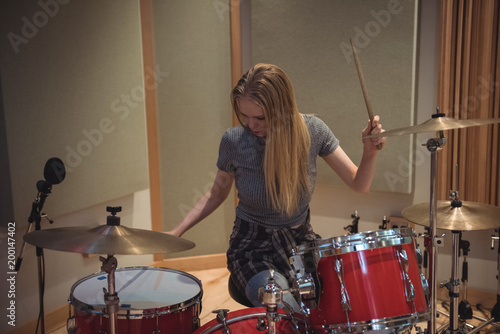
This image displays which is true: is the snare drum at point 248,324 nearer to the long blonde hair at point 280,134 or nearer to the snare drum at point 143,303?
the snare drum at point 143,303

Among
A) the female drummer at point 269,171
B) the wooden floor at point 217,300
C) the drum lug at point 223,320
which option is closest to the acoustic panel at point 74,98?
the wooden floor at point 217,300

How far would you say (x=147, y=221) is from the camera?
316cm

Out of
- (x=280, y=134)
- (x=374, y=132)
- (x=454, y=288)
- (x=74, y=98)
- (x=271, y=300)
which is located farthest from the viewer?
(x=74, y=98)

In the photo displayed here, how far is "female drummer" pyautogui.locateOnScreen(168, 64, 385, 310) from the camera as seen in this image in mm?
1732

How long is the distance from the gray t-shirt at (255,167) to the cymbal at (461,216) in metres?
A: 0.53

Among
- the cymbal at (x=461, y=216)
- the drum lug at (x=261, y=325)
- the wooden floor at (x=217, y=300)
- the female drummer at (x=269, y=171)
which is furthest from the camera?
the wooden floor at (x=217, y=300)

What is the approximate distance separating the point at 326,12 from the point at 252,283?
1798 mm

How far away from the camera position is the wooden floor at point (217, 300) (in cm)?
249

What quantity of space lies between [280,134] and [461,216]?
0.91 metres

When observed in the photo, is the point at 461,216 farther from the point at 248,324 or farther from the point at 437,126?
the point at 248,324

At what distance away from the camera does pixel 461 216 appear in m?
2.07

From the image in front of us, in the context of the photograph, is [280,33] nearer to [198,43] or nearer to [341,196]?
[198,43]

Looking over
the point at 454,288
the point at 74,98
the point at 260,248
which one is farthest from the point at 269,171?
the point at 74,98

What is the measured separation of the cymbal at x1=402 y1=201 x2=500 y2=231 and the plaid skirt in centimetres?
54
